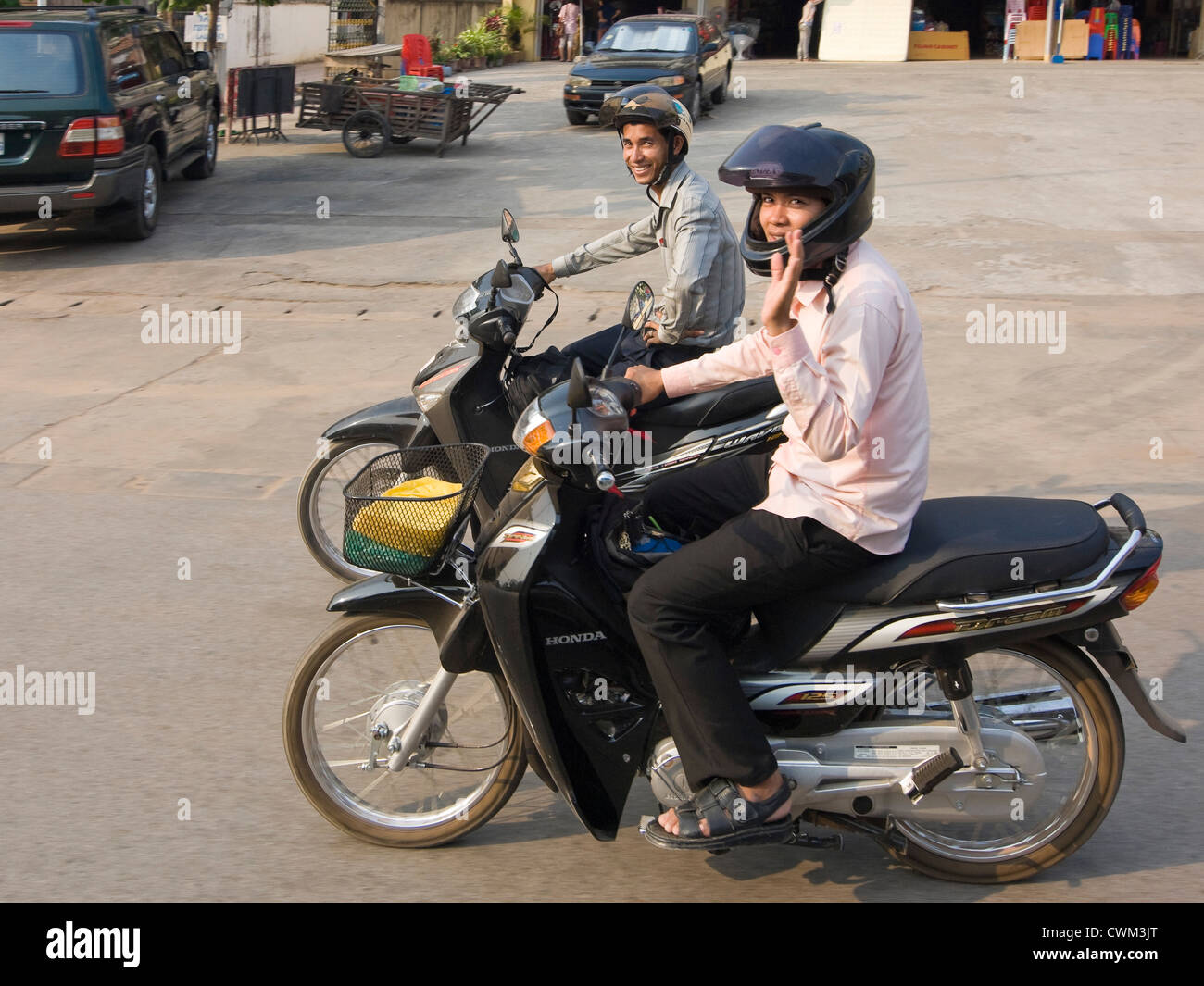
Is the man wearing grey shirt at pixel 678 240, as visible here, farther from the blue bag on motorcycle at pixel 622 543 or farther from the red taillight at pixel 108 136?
the red taillight at pixel 108 136

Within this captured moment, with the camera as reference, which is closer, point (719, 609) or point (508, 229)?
point (719, 609)

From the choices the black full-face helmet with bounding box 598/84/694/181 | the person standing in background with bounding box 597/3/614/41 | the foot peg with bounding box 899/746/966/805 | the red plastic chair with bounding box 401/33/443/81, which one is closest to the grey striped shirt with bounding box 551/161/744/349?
the black full-face helmet with bounding box 598/84/694/181

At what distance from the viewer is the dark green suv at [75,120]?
35.7ft

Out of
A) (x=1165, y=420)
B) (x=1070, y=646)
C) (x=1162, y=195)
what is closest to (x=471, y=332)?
(x=1070, y=646)

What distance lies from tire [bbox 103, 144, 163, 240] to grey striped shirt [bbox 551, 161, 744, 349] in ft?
27.8

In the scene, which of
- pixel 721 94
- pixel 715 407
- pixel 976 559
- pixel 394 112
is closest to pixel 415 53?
pixel 394 112

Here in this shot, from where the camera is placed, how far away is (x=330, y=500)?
5.49 metres

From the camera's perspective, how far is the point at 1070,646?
3246 millimetres

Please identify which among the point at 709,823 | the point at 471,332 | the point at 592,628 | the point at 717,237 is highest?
the point at 717,237

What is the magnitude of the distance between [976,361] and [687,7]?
30.4 meters

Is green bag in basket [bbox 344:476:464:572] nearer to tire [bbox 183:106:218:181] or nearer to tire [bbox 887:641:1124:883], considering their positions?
tire [bbox 887:641:1124:883]

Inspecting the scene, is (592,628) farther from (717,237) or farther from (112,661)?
(112,661)

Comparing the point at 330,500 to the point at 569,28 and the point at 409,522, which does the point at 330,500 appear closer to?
the point at 409,522

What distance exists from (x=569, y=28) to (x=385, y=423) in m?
29.4
